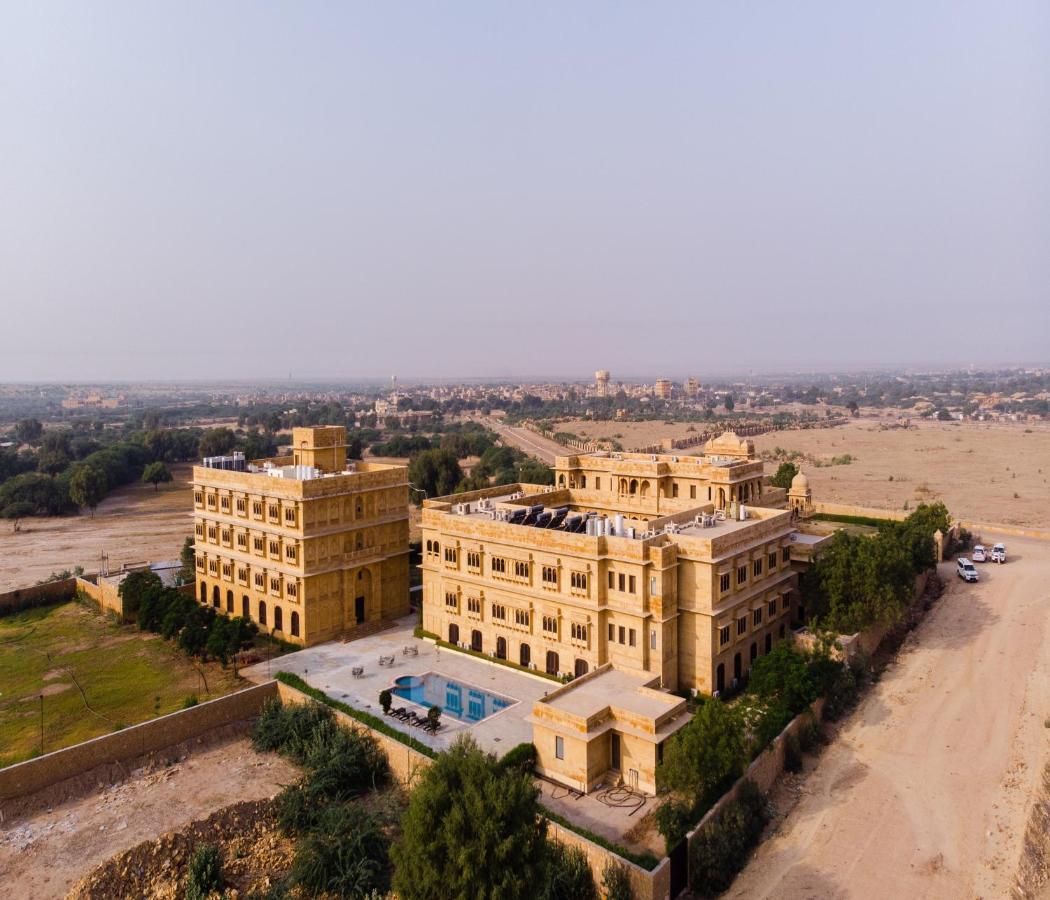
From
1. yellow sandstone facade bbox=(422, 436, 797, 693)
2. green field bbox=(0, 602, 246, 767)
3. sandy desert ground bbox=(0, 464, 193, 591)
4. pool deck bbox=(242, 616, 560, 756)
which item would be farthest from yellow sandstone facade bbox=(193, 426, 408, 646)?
sandy desert ground bbox=(0, 464, 193, 591)

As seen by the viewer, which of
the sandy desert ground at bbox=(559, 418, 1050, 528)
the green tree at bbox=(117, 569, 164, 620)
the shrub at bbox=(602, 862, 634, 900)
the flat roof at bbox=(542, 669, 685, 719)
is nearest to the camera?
the shrub at bbox=(602, 862, 634, 900)

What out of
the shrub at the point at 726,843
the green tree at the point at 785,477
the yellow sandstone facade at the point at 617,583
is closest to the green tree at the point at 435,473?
the green tree at the point at 785,477

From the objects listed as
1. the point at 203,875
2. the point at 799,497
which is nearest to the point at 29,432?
the point at 799,497

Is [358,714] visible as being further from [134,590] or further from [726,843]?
[134,590]

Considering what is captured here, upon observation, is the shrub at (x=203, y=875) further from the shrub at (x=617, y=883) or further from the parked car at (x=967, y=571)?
the parked car at (x=967, y=571)

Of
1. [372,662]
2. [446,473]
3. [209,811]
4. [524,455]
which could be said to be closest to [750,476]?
[372,662]

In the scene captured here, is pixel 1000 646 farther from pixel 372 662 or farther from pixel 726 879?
pixel 372 662

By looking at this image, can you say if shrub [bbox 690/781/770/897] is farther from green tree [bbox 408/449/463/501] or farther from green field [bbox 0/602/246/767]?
green tree [bbox 408/449/463/501]

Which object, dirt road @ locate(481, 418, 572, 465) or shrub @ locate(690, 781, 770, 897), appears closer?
shrub @ locate(690, 781, 770, 897)
